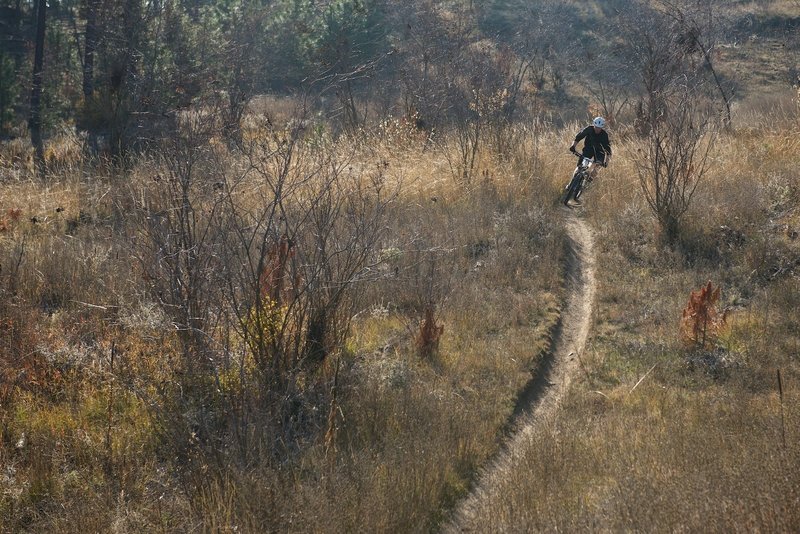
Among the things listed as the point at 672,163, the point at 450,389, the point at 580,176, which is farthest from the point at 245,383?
the point at 580,176

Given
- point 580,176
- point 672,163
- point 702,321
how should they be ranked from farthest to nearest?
point 580,176 < point 672,163 < point 702,321

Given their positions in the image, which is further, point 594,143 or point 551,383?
point 594,143

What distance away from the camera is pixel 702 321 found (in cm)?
820

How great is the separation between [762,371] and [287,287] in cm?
448

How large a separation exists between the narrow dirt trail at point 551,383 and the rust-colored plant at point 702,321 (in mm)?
1100

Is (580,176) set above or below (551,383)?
above

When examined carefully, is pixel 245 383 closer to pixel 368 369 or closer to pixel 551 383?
pixel 368 369

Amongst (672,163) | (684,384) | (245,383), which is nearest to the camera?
(245,383)

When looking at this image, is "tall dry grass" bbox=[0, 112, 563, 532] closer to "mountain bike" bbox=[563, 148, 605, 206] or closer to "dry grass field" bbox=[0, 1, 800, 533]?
"dry grass field" bbox=[0, 1, 800, 533]

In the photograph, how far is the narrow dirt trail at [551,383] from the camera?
219 inches

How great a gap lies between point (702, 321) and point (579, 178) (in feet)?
19.4

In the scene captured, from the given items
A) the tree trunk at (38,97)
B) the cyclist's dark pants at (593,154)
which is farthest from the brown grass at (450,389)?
the tree trunk at (38,97)

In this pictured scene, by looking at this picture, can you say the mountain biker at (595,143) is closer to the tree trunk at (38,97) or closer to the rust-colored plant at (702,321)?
the rust-colored plant at (702,321)

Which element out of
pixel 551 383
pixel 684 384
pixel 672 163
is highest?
pixel 672 163
